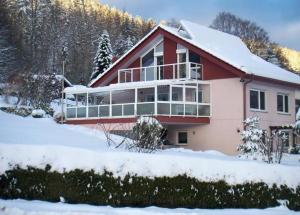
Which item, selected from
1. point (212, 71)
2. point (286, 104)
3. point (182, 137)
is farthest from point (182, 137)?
point (286, 104)

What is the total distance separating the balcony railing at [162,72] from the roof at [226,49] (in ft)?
4.39

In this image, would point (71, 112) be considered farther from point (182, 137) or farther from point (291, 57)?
point (291, 57)

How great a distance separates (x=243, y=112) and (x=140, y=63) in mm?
8956

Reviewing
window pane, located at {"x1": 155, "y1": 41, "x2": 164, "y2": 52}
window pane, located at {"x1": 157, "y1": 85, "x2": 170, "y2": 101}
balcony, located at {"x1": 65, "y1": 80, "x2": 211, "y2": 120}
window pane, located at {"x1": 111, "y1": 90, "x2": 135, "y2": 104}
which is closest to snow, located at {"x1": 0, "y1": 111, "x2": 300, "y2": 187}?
balcony, located at {"x1": 65, "y1": 80, "x2": 211, "y2": 120}

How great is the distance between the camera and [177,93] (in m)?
31.5

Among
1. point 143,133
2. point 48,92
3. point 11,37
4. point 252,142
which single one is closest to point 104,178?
point 143,133

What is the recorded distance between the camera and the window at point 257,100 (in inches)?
1178

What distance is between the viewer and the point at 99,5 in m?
101

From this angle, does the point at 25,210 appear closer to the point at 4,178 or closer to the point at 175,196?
the point at 4,178

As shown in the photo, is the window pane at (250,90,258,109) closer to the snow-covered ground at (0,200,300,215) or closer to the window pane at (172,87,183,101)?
the window pane at (172,87,183,101)

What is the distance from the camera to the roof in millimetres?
29531

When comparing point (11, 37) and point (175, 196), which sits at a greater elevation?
point (11, 37)

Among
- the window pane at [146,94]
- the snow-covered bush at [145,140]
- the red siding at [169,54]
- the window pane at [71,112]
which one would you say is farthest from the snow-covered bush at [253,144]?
the window pane at [71,112]

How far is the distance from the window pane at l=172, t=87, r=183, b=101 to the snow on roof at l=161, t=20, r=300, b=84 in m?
3.00
